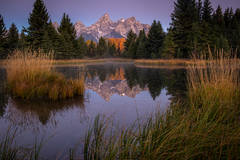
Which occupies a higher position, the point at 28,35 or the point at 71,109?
the point at 28,35

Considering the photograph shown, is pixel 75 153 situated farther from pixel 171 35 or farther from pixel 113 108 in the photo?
pixel 171 35

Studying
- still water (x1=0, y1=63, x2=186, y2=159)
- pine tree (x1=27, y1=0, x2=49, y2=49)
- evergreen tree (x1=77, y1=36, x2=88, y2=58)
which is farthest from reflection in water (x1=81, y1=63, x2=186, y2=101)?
evergreen tree (x1=77, y1=36, x2=88, y2=58)

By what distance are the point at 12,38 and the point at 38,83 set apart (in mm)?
43068

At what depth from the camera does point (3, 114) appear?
4.57 m

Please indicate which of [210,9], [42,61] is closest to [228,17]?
[210,9]

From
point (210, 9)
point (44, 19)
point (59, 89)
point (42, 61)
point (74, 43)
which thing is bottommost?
point (59, 89)

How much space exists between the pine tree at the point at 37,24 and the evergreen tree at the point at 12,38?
12.0 meters

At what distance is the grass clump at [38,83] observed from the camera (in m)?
6.15

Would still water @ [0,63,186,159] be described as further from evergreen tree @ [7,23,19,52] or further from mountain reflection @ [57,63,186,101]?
evergreen tree @ [7,23,19,52]

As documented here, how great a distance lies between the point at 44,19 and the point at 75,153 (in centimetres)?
3532

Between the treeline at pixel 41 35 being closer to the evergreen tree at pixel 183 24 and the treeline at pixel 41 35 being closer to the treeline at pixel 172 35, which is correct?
the treeline at pixel 172 35

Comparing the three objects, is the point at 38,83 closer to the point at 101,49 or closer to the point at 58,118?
the point at 58,118

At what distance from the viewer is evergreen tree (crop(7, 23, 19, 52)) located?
136 ft

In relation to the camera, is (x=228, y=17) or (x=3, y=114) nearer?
(x=3, y=114)
